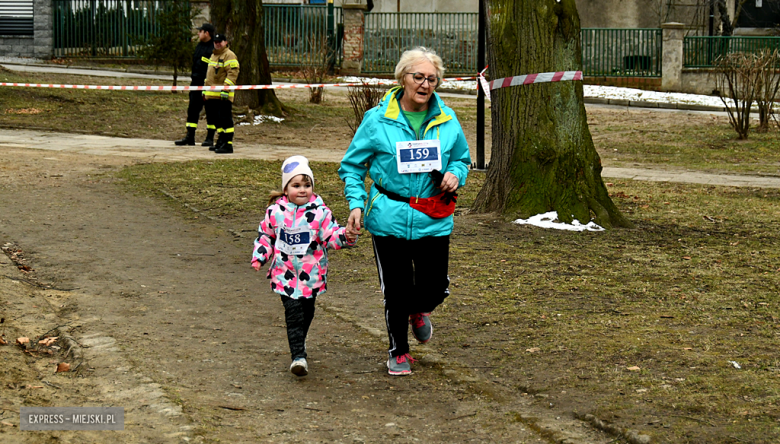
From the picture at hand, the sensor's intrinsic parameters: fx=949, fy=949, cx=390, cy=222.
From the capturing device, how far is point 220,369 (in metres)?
4.98

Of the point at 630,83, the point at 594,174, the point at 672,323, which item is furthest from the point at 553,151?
the point at 630,83

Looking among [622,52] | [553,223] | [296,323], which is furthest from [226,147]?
[622,52]

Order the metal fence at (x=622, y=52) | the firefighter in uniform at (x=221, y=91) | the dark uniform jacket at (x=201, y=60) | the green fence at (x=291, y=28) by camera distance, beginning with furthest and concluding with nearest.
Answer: the green fence at (x=291, y=28)
the metal fence at (x=622, y=52)
the dark uniform jacket at (x=201, y=60)
the firefighter in uniform at (x=221, y=91)

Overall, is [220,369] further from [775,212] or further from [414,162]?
[775,212]

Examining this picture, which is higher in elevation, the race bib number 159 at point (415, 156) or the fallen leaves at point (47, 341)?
the race bib number 159 at point (415, 156)

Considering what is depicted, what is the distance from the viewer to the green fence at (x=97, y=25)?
→ 3064 centimetres

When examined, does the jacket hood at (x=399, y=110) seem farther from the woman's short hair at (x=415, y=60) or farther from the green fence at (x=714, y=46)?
the green fence at (x=714, y=46)

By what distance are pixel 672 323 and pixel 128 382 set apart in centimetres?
326

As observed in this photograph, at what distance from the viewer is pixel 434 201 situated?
483 cm

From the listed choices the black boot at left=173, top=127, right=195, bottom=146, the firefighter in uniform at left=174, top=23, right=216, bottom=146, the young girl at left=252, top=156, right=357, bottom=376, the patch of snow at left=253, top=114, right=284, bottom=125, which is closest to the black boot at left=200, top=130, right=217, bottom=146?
the firefighter in uniform at left=174, top=23, right=216, bottom=146

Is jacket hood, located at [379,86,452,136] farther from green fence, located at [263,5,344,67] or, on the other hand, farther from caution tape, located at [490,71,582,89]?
green fence, located at [263,5,344,67]

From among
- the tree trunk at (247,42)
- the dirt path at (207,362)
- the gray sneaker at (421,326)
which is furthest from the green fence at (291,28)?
the gray sneaker at (421,326)

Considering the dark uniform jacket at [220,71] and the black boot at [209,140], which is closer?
the dark uniform jacket at [220,71]

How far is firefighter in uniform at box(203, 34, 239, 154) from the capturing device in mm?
14227
